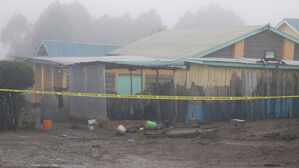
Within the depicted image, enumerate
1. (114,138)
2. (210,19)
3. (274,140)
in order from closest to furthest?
(274,140)
(114,138)
(210,19)

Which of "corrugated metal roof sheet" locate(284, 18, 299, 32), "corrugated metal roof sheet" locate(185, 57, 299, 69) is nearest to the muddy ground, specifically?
"corrugated metal roof sheet" locate(185, 57, 299, 69)

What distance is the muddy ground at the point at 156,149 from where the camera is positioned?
8031 mm

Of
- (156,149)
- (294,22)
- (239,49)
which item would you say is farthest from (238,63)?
(294,22)

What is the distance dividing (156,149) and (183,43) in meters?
13.3

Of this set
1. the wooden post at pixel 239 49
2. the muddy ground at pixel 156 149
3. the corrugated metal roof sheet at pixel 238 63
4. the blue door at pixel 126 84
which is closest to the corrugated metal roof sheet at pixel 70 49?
the blue door at pixel 126 84

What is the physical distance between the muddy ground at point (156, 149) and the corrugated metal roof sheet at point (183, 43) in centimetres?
738

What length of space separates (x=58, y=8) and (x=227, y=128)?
157 ft

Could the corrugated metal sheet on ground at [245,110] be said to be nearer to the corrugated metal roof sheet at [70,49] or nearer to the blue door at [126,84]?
the blue door at [126,84]

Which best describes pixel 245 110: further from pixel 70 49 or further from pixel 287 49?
pixel 70 49

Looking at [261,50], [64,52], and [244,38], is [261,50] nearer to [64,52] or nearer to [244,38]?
[244,38]

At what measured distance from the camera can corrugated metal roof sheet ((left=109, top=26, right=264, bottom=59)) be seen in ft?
65.2

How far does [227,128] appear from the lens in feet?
42.7

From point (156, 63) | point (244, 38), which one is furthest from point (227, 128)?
point (244, 38)

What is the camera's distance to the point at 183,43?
22422mm
